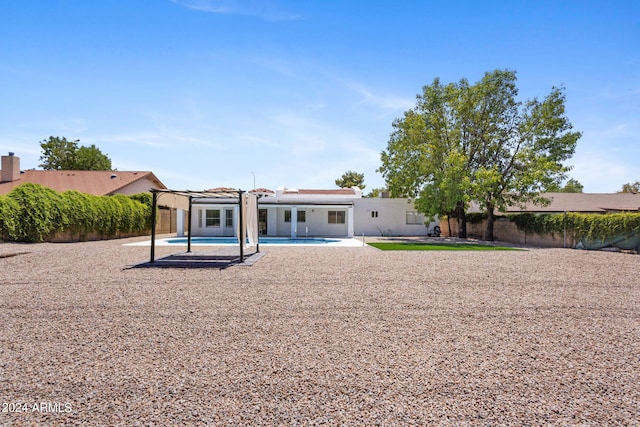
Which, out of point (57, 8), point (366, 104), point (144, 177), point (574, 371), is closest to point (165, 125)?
point (57, 8)

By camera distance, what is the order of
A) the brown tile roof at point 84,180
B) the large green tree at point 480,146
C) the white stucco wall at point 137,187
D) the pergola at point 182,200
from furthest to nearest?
the white stucco wall at point 137,187
the brown tile roof at point 84,180
the large green tree at point 480,146
the pergola at point 182,200

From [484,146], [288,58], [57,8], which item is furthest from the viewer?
[484,146]

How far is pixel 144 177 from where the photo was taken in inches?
1358

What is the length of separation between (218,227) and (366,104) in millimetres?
13625

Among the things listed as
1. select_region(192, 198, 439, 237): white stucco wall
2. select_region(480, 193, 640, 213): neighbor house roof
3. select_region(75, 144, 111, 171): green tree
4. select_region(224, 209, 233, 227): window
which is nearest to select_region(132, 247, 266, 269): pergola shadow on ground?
select_region(192, 198, 439, 237): white stucco wall

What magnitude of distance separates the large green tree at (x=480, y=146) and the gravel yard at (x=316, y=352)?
14.6m

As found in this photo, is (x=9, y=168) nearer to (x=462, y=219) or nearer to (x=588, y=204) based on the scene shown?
(x=462, y=219)

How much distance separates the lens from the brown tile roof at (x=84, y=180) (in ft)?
99.2

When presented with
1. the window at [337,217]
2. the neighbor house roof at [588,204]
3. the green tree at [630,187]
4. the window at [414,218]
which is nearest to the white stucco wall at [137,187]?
the window at [337,217]

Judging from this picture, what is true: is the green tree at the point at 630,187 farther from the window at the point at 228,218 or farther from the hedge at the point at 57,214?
the hedge at the point at 57,214

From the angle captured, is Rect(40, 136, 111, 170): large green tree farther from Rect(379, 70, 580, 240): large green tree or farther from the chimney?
Rect(379, 70, 580, 240): large green tree

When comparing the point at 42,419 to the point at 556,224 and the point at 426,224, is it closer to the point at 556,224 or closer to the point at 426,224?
the point at 556,224

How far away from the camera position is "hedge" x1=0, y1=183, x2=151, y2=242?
17.2m

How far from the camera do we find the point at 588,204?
30594 millimetres
